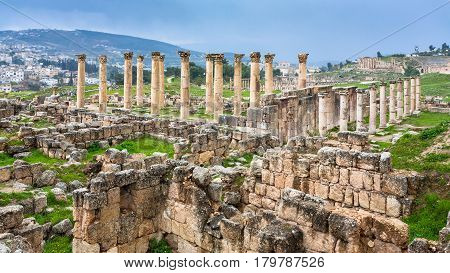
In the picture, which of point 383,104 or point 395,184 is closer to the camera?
point 395,184

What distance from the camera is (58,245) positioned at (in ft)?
45.6

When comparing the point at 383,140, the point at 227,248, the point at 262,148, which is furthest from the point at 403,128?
the point at 227,248

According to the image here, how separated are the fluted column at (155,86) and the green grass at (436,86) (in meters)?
44.8

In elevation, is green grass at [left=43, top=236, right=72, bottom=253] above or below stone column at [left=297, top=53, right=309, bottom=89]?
below

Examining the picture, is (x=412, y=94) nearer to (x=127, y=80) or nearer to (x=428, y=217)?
(x=127, y=80)

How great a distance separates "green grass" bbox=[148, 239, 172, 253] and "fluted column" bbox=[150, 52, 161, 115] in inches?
1265

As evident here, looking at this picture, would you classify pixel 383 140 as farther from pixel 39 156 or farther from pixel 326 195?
pixel 39 156

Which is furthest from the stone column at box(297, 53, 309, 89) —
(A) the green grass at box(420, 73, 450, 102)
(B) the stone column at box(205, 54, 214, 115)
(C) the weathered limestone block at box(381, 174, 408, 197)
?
(A) the green grass at box(420, 73, 450, 102)

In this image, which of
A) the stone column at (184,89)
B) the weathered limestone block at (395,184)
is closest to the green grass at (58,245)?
the weathered limestone block at (395,184)

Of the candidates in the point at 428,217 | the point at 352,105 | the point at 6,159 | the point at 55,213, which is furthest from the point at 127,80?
the point at 428,217

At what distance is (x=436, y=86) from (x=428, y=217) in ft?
274

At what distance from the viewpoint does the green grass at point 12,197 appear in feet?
52.6

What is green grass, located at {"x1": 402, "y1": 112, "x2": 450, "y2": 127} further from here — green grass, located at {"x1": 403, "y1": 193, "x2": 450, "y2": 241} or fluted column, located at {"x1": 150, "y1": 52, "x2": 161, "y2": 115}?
green grass, located at {"x1": 403, "y1": 193, "x2": 450, "y2": 241}

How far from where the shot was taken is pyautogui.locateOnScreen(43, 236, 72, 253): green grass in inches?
533
